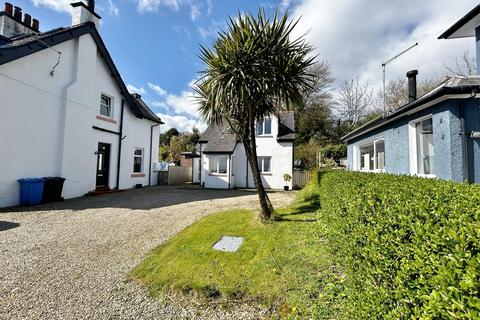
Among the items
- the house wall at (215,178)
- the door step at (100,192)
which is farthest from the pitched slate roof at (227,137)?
the door step at (100,192)

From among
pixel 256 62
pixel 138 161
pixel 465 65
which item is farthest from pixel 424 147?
pixel 465 65

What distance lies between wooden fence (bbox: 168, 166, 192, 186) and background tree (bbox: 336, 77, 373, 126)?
19.7 m

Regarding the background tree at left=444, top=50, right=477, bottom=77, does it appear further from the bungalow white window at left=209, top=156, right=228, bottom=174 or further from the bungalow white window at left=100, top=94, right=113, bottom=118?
the bungalow white window at left=100, top=94, right=113, bottom=118

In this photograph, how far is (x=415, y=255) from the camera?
1336mm

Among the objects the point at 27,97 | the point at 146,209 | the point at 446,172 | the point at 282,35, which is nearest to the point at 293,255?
the point at 446,172

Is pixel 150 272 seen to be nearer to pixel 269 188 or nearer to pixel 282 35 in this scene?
pixel 282 35

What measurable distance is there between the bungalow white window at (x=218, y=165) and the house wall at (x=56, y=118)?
6.42 m

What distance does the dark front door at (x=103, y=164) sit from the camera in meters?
12.6

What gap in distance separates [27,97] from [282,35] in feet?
33.9

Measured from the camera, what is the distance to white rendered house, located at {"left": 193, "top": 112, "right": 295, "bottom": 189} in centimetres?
1622

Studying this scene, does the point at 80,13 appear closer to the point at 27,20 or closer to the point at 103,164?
the point at 27,20

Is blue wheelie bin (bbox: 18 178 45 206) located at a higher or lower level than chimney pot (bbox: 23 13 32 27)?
lower

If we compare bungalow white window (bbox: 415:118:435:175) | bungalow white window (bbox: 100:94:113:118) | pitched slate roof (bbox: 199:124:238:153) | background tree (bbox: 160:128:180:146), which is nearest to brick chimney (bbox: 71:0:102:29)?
bungalow white window (bbox: 100:94:113:118)

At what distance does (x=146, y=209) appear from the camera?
8.41 m
